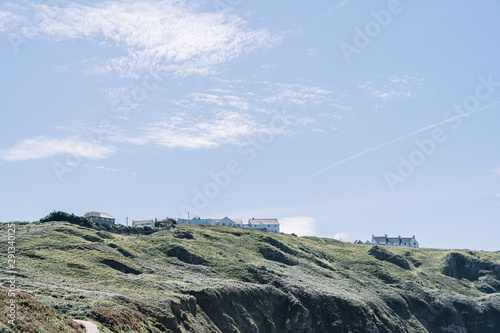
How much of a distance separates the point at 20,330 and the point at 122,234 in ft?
285

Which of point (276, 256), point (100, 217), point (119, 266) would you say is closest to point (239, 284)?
point (119, 266)

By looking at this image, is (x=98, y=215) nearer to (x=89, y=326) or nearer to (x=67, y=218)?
(x=67, y=218)

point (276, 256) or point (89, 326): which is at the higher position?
point (276, 256)

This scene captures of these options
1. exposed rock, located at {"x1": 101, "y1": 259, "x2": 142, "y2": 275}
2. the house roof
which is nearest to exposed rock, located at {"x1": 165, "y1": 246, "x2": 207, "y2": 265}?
exposed rock, located at {"x1": 101, "y1": 259, "x2": 142, "y2": 275}

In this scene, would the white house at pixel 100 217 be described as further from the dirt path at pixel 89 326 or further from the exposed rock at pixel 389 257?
the dirt path at pixel 89 326

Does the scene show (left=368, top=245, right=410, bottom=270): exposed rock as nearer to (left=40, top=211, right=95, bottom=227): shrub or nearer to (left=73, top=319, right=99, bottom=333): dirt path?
(left=40, top=211, right=95, bottom=227): shrub

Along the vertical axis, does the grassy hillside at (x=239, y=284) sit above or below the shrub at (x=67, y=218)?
below

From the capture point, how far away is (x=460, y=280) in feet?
436

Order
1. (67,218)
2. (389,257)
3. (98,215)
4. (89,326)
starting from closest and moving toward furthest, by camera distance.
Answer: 1. (89,326)
2. (67,218)
3. (389,257)
4. (98,215)

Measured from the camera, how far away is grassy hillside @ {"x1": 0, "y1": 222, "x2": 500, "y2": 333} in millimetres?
46844

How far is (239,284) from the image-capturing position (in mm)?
74625

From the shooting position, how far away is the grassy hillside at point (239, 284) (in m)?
46.8

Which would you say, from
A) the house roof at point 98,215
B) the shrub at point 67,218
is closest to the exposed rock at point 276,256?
the shrub at point 67,218

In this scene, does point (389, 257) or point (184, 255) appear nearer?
point (184, 255)
